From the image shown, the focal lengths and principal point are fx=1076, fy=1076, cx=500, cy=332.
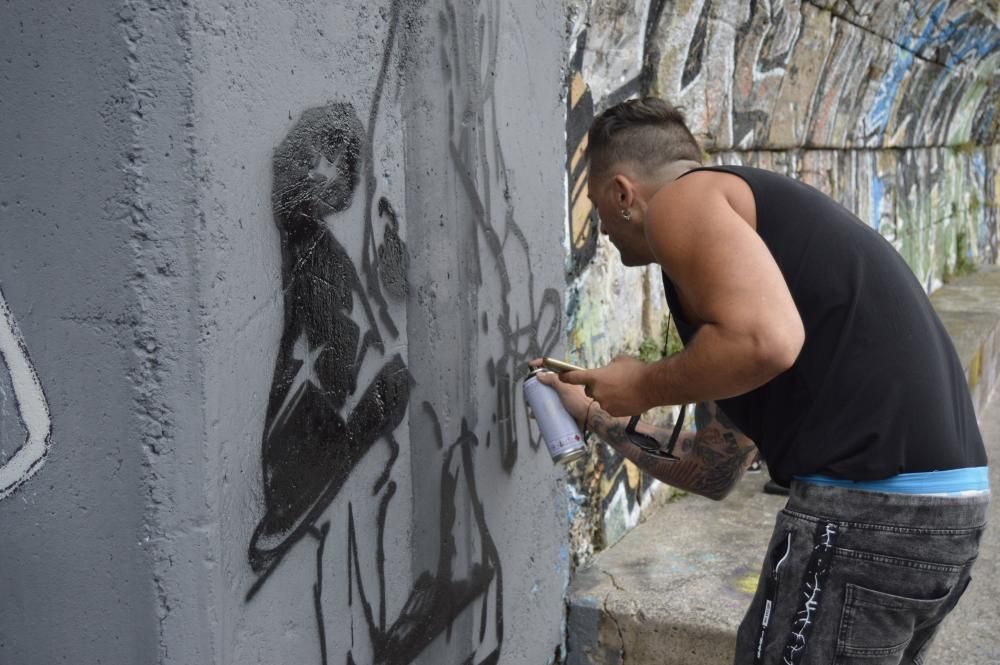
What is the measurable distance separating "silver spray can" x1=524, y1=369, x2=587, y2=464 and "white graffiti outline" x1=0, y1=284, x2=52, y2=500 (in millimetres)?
1103

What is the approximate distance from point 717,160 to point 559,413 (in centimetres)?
249

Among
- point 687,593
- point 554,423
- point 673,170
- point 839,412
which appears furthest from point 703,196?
point 687,593

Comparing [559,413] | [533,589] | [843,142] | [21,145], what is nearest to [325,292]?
[21,145]

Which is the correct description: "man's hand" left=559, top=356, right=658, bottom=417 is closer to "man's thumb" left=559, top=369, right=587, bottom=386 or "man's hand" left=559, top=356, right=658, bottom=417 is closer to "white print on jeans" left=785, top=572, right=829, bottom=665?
"man's thumb" left=559, top=369, right=587, bottom=386

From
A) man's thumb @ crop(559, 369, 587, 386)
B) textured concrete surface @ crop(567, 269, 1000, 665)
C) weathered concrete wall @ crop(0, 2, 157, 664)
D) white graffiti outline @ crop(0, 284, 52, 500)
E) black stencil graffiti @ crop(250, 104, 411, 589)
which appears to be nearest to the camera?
weathered concrete wall @ crop(0, 2, 157, 664)

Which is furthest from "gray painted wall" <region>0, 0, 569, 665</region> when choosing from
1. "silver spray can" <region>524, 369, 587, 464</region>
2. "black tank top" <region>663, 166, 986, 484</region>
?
"black tank top" <region>663, 166, 986, 484</region>

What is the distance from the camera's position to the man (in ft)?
6.77

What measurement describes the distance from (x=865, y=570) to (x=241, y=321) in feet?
4.20

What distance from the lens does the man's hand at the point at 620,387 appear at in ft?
7.32

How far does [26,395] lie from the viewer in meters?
1.73

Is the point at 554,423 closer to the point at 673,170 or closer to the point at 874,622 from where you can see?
the point at 673,170

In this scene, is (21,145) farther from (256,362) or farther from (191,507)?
(191,507)

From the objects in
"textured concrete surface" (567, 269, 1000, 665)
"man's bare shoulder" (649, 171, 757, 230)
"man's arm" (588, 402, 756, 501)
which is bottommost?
"textured concrete surface" (567, 269, 1000, 665)

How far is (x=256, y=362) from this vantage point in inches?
70.7
